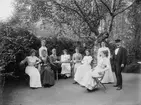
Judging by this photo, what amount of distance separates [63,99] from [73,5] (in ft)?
23.5

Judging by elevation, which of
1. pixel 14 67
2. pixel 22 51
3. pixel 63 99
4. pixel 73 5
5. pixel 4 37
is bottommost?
pixel 63 99

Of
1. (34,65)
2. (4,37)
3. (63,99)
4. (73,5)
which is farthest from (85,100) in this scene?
(73,5)

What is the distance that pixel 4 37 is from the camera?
751cm

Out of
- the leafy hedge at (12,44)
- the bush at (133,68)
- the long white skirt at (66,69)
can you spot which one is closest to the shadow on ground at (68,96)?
the leafy hedge at (12,44)

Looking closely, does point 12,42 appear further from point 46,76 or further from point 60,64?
point 60,64

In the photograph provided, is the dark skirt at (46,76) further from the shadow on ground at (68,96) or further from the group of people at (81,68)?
the shadow on ground at (68,96)

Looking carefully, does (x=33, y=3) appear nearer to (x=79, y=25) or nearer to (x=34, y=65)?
(x=79, y=25)

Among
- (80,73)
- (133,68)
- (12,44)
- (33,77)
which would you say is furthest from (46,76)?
(133,68)

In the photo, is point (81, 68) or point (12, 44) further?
point (81, 68)

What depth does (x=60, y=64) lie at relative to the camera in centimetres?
1048

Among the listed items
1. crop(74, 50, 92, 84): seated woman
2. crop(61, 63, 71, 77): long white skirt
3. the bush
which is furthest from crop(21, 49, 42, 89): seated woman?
the bush

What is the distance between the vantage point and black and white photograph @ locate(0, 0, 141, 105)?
6957mm

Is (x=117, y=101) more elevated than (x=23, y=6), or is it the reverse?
(x=23, y=6)

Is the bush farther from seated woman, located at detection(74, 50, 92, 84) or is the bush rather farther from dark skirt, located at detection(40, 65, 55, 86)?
dark skirt, located at detection(40, 65, 55, 86)
